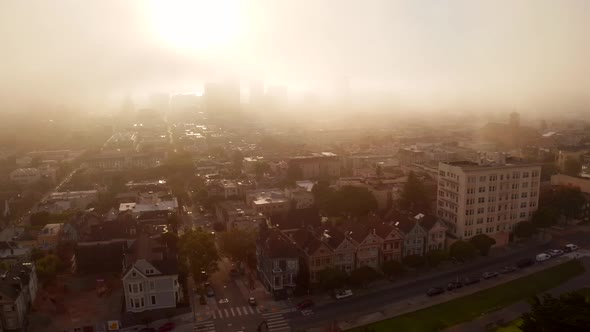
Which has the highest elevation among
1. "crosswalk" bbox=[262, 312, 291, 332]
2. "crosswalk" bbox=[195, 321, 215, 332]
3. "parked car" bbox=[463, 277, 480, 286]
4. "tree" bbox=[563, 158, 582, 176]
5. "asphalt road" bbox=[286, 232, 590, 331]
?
"tree" bbox=[563, 158, 582, 176]

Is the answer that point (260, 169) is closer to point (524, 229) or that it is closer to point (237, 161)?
point (237, 161)

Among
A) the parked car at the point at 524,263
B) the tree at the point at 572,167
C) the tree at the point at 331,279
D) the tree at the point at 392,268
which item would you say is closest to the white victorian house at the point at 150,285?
the tree at the point at 331,279

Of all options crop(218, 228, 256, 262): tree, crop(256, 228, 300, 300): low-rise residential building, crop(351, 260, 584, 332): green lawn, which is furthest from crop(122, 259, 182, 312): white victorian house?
crop(351, 260, 584, 332): green lawn

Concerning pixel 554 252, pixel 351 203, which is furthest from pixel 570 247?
pixel 351 203

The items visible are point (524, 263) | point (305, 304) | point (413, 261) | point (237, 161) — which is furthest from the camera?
point (237, 161)

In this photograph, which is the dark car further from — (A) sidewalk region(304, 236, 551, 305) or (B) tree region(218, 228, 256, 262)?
(B) tree region(218, 228, 256, 262)

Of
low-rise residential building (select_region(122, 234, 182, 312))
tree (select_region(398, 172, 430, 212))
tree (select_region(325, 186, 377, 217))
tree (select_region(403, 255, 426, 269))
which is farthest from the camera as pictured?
tree (select_region(398, 172, 430, 212))

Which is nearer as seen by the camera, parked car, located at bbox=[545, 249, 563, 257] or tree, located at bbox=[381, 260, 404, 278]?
tree, located at bbox=[381, 260, 404, 278]
